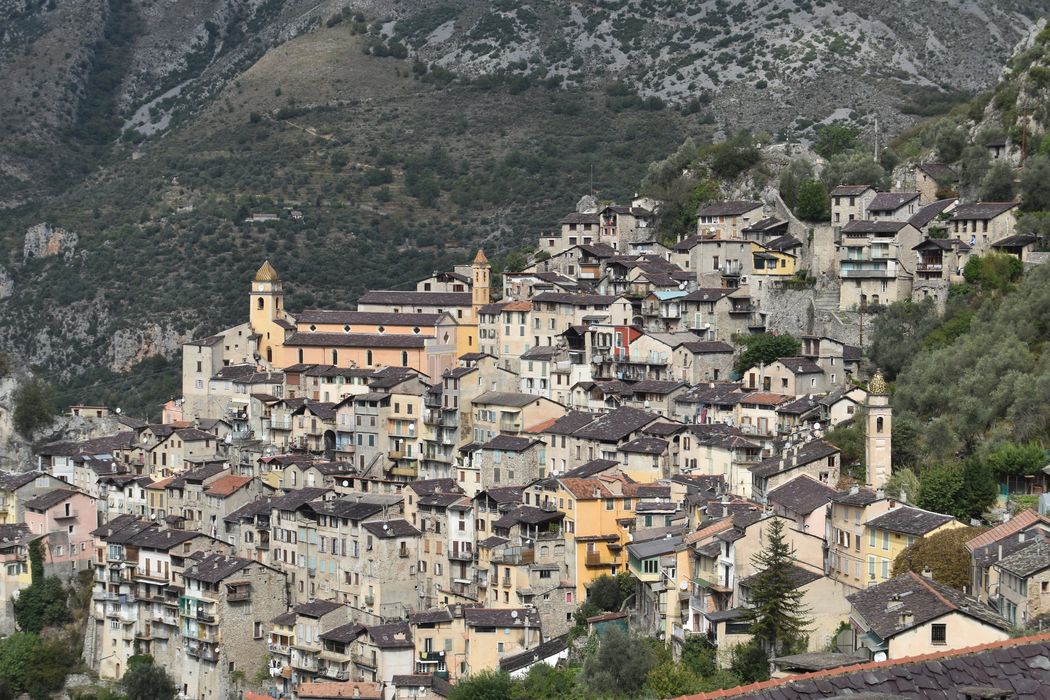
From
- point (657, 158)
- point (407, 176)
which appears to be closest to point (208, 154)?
point (407, 176)

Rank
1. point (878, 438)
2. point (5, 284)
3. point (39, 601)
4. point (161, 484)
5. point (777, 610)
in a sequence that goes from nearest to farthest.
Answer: point (777, 610) < point (878, 438) < point (39, 601) < point (161, 484) < point (5, 284)

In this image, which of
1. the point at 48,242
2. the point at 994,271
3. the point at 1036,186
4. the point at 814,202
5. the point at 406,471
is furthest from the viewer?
the point at 48,242

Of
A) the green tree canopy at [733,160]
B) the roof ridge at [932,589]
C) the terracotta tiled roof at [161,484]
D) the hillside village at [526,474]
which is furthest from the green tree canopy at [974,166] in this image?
the roof ridge at [932,589]

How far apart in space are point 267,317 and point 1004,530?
4695 centimetres

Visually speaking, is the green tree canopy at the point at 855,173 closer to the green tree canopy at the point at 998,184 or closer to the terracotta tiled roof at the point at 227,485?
the green tree canopy at the point at 998,184

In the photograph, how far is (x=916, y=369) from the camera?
62.5m

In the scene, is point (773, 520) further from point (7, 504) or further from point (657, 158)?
point (657, 158)

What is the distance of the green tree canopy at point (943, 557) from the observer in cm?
4431

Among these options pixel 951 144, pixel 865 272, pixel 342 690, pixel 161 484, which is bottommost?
pixel 342 690

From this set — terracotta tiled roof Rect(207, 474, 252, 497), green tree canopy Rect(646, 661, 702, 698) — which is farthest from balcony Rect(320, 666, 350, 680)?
green tree canopy Rect(646, 661, 702, 698)

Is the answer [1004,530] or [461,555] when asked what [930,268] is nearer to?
[461,555]

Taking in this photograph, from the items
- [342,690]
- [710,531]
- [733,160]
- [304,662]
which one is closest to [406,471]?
[304,662]

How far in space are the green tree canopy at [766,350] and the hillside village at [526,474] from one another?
0.30m

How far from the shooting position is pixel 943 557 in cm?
4488
